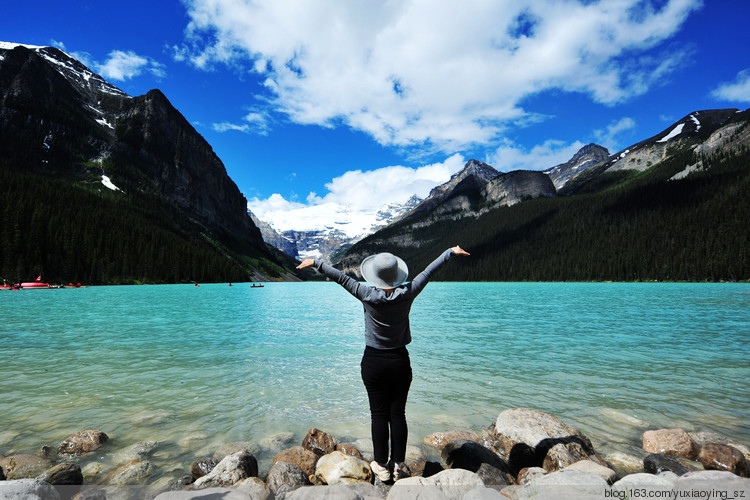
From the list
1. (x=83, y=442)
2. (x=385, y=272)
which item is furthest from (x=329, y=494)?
(x=83, y=442)

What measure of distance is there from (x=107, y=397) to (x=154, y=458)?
5.34m

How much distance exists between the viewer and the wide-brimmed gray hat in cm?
485

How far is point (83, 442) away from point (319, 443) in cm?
521

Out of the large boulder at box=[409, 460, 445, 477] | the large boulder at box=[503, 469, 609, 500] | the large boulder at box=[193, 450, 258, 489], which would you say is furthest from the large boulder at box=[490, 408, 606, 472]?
the large boulder at box=[193, 450, 258, 489]

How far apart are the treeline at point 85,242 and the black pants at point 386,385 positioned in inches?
4452

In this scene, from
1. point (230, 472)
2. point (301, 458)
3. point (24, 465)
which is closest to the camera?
point (230, 472)

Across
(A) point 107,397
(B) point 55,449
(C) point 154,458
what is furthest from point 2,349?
(C) point 154,458

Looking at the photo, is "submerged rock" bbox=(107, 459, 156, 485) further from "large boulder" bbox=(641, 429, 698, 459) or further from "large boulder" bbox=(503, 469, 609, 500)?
"large boulder" bbox=(641, 429, 698, 459)

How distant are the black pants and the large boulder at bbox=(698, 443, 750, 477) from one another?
6497mm

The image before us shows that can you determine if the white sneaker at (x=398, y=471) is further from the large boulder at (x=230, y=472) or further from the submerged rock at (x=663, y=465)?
the submerged rock at (x=663, y=465)

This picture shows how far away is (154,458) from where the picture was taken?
7.69 m

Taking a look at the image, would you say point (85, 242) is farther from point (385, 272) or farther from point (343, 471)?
point (385, 272)

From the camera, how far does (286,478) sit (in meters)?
6.32

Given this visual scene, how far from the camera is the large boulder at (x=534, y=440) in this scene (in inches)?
290
